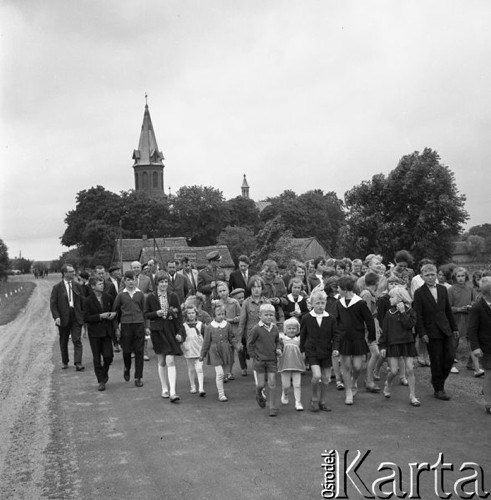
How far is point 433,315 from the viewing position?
923cm

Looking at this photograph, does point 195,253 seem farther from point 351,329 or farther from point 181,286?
point 351,329

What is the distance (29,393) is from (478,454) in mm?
7155

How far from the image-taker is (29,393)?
34.0 feet

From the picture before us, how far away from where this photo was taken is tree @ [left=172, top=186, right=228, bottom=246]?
93000 mm

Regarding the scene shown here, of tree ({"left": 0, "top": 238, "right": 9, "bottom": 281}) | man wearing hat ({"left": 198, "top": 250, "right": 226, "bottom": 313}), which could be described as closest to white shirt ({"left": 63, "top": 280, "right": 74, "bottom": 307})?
man wearing hat ({"left": 198, "top": 250, "right": 226, "bottom": 313})

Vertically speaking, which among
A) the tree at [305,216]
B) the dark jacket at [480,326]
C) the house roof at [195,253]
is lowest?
the dark jacket at [480,326]

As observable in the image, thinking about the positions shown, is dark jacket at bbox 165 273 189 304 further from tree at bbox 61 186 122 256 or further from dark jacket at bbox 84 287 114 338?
tree at bbox 61 186 122 256

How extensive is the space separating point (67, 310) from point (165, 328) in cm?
418

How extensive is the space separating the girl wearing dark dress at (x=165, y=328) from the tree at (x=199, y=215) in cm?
8232

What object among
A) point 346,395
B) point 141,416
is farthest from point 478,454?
point 141,416

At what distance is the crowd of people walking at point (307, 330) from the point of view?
29.2ft

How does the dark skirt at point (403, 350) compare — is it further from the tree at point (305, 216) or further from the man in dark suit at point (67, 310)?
the tree at point (305, 216)

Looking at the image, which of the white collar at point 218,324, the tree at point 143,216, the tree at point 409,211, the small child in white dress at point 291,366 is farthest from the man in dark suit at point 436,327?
the tree at point 143,216

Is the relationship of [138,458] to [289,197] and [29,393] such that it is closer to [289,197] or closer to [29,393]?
[29,393]
